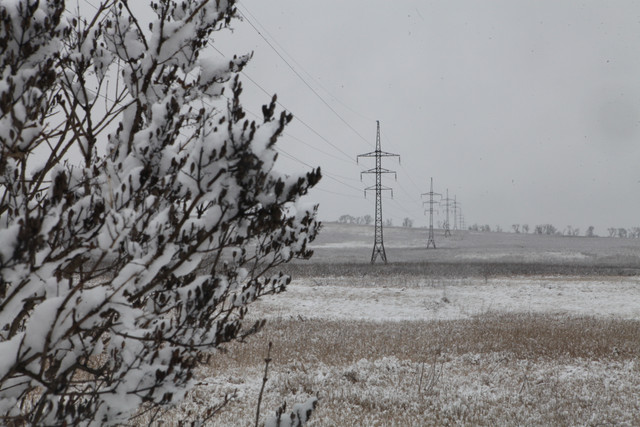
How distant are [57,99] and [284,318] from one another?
12.6 meters

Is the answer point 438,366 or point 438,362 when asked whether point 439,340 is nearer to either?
point 438,362

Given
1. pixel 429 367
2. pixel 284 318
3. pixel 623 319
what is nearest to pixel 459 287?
pixel 623 319

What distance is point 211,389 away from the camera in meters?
7.04

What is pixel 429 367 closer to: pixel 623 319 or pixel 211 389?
pixel 211 389

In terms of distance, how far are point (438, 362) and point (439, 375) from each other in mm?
1192

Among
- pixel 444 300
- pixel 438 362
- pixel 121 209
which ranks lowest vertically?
pixel 444 300

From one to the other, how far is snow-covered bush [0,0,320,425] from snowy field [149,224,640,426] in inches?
41.2

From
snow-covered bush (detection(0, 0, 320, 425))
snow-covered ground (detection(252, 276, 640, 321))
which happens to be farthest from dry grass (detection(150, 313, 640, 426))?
snow-covered ground (detection(252, 276, 640, 321))

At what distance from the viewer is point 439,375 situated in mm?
7871

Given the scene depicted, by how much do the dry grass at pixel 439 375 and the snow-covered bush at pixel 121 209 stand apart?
2.78 m

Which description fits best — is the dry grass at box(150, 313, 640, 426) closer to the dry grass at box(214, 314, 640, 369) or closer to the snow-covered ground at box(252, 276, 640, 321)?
the dry grass at box(214, 314, 640, 369)

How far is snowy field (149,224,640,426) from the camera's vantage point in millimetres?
6301

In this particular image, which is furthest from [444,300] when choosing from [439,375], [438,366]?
[439,375]

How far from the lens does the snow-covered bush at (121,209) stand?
147cm
